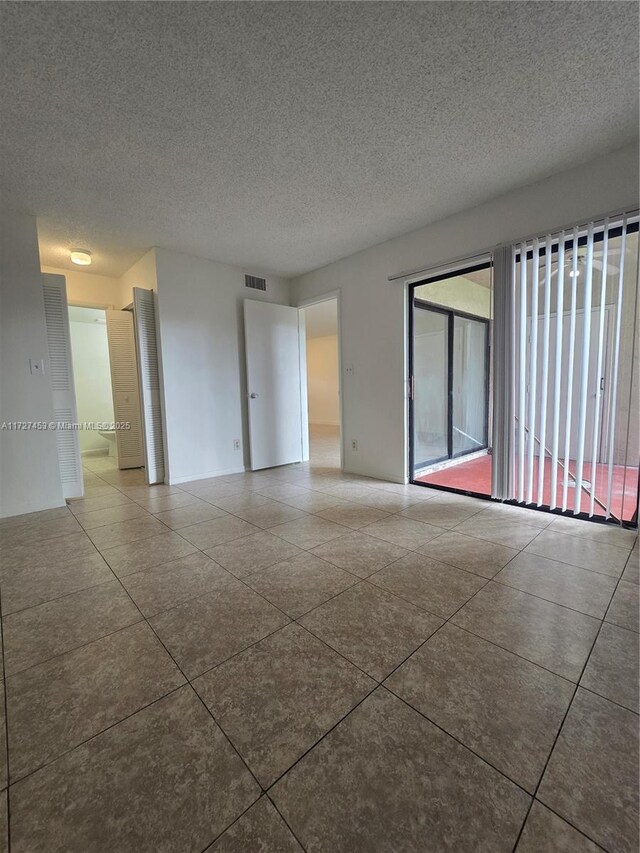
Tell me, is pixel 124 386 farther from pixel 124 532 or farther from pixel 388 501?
pixel 388 501

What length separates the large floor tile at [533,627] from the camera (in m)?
1.35

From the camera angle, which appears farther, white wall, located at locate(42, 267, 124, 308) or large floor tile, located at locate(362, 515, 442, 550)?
white wall, located at locate(42, 267, 124, 308)

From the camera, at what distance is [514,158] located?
7.73 ft

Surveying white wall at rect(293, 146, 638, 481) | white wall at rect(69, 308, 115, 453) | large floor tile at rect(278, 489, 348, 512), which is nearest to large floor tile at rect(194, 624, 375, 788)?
large floor tile at rect(278, 489, 348, 512)

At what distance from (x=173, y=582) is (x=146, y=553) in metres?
0.48

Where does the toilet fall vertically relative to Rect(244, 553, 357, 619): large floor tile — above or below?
above

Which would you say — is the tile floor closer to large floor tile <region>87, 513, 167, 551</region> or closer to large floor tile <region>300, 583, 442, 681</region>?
large floor tile <region>300, 583, 442, 681</region>

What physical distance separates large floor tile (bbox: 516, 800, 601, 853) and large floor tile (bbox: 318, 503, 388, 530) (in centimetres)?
180

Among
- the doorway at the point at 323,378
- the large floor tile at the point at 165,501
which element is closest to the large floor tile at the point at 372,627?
the large floor tile at the point at 165,501

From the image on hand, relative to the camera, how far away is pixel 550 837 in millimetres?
809

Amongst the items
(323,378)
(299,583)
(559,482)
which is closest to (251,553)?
(299,583)

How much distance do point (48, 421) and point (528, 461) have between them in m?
4.24

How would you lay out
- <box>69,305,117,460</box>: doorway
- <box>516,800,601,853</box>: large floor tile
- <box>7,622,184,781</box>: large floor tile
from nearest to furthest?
<box>516,800,601,853</box>: large floor tile → <box>7,622,184,781</box>: large floor tile → <box>69,305,117,460</box>: doorway

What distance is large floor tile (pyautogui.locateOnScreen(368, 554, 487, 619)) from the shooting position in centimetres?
169
